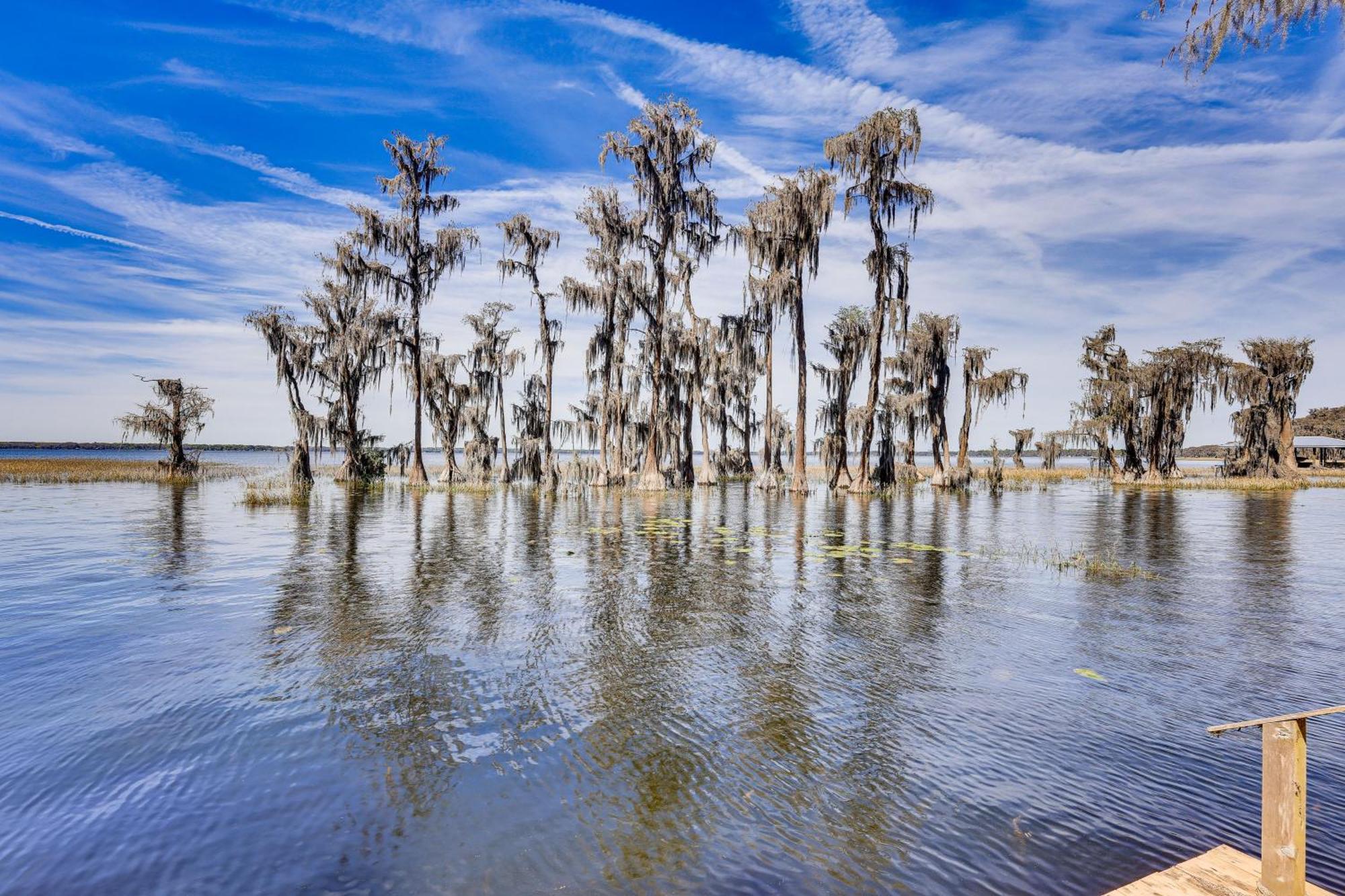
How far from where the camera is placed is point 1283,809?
2.85 m

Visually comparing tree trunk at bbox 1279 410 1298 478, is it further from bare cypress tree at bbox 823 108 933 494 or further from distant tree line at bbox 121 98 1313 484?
bare cypress tree at bbox 823 108 933 494

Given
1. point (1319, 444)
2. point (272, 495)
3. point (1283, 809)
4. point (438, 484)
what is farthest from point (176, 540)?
point (1319, 444)

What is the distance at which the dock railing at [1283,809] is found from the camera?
2.78 metres

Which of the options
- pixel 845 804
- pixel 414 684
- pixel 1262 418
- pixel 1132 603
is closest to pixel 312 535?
pixel 414 684

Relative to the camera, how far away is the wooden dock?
2953 mm

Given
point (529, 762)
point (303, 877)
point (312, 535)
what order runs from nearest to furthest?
point (303, 877)
point (529, 762)
point (312, 535)

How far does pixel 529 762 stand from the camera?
178 inches

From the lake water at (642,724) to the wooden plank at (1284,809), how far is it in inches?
24.7

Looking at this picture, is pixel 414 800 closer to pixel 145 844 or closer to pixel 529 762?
pixel 529 762

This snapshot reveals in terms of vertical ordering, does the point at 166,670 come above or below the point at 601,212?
below

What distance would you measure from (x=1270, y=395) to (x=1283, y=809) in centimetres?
5546

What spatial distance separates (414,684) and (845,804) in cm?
403

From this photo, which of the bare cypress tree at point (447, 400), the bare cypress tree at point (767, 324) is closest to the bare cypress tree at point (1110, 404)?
the bare cypress tree at point (767, 324)

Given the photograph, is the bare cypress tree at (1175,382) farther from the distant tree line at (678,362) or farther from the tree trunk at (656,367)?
the tree trunk at (656,367)
